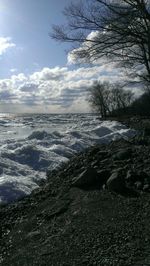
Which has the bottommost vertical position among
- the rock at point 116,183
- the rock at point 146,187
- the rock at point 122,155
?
the rock at point 146,187

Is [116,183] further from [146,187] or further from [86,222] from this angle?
[86,222]

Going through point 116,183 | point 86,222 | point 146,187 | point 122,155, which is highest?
point 122,155

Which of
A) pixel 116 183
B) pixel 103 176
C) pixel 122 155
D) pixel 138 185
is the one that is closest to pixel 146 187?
pixel 138 185

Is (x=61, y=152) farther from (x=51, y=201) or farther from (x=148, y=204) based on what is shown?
(x=148, y=204)

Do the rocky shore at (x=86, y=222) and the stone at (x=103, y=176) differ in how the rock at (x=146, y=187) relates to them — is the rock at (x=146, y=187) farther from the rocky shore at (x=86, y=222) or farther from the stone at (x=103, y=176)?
the stone at (x=103, y=176)

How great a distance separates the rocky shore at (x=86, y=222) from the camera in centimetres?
590

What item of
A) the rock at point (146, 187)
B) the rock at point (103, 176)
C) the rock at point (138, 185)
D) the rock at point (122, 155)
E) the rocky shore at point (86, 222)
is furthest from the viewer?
the rock at point (122, 155)

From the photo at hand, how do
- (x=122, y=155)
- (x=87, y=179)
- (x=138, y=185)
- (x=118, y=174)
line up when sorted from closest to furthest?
(x=138, y=185) < (x=118, y=174) < (x=87, y=179) < (x=122, y=155)

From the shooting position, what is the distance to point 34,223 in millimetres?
7719

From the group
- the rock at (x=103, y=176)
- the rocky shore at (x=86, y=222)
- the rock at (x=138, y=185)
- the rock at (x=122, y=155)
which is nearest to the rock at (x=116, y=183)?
the rocky shore at (x=86, y=222)

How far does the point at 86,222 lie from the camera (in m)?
6.92

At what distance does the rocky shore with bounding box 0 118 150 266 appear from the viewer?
19.4ft

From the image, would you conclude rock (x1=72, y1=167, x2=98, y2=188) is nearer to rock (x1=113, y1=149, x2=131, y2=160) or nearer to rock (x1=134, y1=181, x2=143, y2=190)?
rock (x1=134, y1=181, x2=143, y2=190)

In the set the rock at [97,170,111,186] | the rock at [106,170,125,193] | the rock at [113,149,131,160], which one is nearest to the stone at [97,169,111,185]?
the rock at [97,170,111,186]
